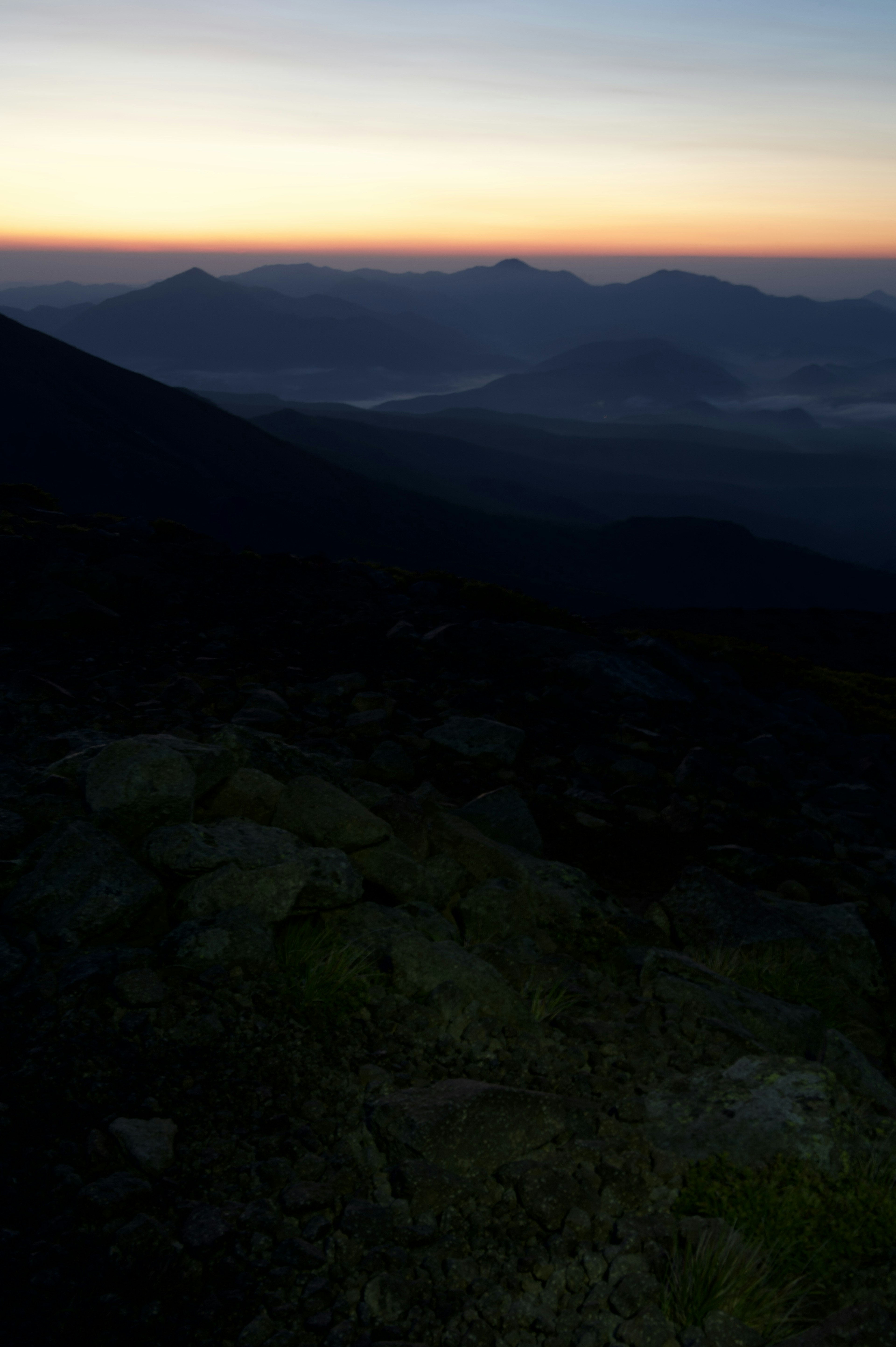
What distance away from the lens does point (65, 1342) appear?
11.1ft

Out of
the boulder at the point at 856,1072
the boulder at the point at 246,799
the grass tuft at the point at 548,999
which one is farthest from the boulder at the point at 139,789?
the boulder at the point at 856,1072

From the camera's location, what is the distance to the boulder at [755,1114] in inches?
184

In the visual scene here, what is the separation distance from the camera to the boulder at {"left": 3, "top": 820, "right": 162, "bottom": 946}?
5762 mm

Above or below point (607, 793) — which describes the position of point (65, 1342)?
above

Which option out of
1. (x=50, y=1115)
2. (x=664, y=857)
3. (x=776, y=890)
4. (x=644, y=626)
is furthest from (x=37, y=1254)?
(x=644, y=626)

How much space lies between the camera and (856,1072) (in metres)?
6.25

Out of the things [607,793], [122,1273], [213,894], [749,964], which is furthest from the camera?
[607,793]

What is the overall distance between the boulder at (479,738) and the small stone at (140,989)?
7.42 meters

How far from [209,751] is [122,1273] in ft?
14.2

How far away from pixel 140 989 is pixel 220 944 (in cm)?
A: 56

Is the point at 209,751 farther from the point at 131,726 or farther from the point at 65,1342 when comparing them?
the point at 65,1342

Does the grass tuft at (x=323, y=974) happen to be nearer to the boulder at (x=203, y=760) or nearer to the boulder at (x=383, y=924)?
the boulder at (x=383, y=924)

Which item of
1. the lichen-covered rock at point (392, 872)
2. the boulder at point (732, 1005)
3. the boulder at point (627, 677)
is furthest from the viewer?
the boulder at point (627, 677)

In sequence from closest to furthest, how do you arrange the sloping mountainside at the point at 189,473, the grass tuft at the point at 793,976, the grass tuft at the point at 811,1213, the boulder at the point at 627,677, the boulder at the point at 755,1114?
1. the grass tuft at the point at 811,1213
2. the boulder at the point at 755,1114
3. the grass tuft at the point at 793,976
4. the boulder at the point at 627,677
5. the sloping mountainside at the point at 189,473
